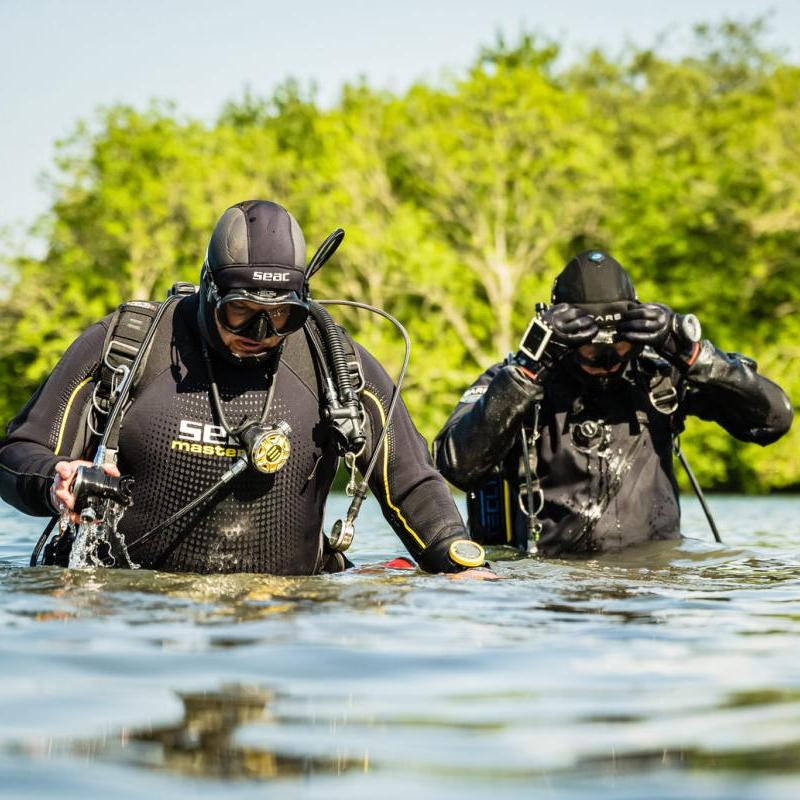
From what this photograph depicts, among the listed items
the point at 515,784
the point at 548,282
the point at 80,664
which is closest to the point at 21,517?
the point at 80,664

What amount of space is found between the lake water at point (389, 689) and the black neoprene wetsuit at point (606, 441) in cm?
156

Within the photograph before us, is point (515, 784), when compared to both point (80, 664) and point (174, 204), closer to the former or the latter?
point (80, 664)

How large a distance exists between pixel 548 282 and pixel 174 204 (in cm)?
952

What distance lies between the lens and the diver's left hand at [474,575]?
4418mm

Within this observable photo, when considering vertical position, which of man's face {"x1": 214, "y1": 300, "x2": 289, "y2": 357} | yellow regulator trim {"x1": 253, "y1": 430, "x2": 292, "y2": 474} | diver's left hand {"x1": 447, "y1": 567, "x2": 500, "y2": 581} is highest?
man's face {"x1": 214, "y1": 300, "x2": 289, "y2": 357}

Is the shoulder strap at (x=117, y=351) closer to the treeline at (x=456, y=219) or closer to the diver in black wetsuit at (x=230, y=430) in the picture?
the diver in black wetsuit at (x=230, y=430)

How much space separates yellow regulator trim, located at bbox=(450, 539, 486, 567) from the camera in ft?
14.8

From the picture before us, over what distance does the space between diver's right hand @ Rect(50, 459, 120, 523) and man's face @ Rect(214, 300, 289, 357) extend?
616 millimetres

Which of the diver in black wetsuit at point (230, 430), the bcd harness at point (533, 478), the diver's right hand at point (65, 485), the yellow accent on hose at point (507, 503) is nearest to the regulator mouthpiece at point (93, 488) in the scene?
the diver's right hand at point (65, 485)

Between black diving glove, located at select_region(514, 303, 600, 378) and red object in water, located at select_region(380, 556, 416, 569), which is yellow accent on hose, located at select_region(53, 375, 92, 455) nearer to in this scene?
red object in water, located at select_region(380, 556, 416, 569)

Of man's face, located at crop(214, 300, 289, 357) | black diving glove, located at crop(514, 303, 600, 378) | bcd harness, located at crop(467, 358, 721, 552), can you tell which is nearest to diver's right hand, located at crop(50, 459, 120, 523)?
man's face, located at crop(214, 300, 289, 357)

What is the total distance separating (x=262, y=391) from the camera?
454cm

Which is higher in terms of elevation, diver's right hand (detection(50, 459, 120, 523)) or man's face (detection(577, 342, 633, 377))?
man's face (detection(577, 342, 633, 377))

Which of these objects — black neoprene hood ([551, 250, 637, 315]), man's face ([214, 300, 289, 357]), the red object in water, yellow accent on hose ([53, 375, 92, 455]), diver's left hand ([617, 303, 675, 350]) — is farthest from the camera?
black neoprene hood ([551, 250, 637, 315])
